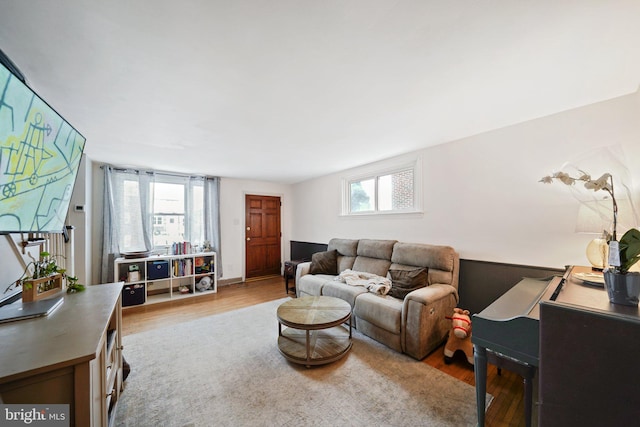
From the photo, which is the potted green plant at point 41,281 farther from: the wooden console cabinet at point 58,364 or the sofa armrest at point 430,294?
the sofa armrest at point 430,294

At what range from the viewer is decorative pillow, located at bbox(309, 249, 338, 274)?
3.78m

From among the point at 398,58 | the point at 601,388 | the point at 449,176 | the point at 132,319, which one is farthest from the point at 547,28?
the point at 132,319

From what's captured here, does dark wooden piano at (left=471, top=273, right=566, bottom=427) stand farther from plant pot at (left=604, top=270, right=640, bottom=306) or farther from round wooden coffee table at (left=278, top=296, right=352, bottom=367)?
round wooden coffee table at (left=278, top=296, right=352, bottom=367)

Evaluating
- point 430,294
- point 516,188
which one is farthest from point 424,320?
point 516,188

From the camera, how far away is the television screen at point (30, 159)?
107 centimetres

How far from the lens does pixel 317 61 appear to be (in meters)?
1.41

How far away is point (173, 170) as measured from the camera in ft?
13.9

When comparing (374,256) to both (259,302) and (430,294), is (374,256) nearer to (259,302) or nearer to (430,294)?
(430,294)

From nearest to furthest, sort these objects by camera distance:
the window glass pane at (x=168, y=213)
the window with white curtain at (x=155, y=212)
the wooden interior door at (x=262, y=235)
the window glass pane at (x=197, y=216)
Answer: the window with white curtain at (x=155, y=212) → the window glass pane at (x=168, y=213) → the window glass pane at (x=197, y=216) → the wooden interior door at (x=262, y=235)

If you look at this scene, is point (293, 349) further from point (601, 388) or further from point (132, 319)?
point (132, 319)

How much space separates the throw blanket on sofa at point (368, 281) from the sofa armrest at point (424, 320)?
50cm

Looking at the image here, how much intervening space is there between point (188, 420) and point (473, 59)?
9.62 ft

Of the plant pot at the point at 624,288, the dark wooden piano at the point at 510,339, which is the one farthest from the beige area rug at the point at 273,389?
the plant pot at the point at 624,288

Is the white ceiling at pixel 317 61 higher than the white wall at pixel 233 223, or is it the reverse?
the white ceiling at pixel 317 61
